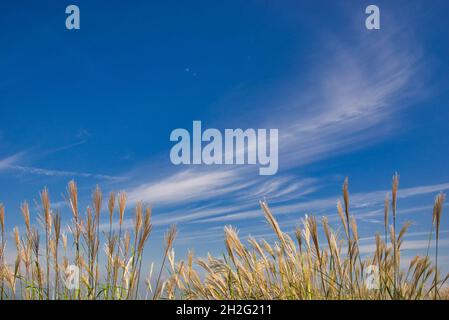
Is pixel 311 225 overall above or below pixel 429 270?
above

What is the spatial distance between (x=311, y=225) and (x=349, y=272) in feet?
2.06

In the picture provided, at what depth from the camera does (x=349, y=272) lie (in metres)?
3.69
